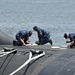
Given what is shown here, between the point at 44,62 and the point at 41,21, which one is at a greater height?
the point at 44,62

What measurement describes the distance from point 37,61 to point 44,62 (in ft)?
0.65

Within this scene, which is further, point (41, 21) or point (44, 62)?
point (41, 21)

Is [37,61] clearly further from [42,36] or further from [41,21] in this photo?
[41,21]

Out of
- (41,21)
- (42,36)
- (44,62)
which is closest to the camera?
(44,62)

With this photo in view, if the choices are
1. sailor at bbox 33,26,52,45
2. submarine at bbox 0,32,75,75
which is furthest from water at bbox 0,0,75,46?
submarine at bbox 0,32,75,75

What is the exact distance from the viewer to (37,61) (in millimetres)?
10938

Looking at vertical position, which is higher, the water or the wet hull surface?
the wet hull surface

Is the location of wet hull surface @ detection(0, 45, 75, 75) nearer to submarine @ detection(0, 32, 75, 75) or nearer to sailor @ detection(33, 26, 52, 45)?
submarine @ detection(0, 32, 75, 75)

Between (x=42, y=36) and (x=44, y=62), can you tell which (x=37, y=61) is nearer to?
(x=44, y=62)

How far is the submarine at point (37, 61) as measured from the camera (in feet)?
34.2

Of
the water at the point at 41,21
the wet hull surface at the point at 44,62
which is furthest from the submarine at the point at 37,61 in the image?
the water at the point at 41,21

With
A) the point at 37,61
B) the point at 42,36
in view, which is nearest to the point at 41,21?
the point at 42,36

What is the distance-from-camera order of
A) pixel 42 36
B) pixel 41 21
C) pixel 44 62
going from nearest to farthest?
1. pixel 44 62
2. pixel 42 36
3. pixel 41 21

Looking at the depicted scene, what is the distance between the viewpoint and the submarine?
10.4m
